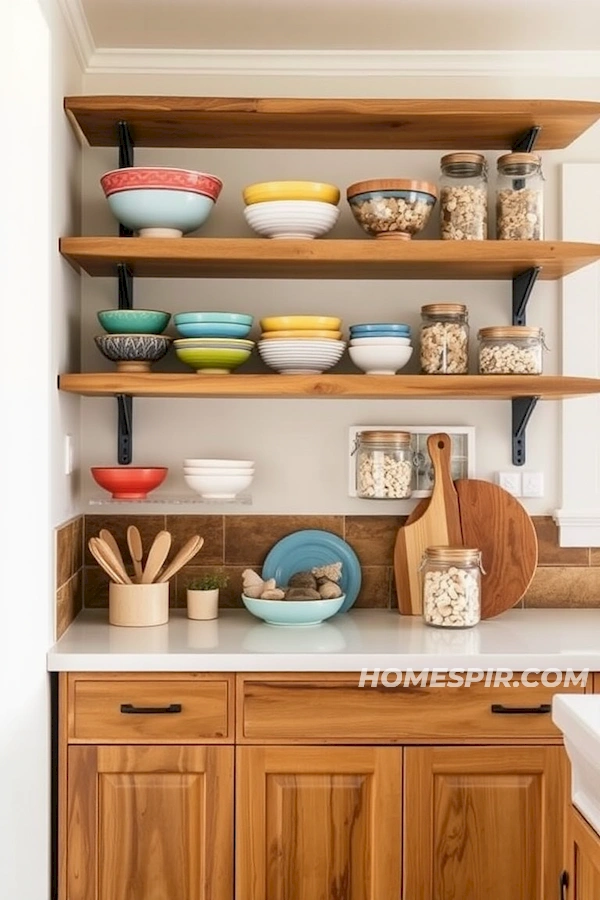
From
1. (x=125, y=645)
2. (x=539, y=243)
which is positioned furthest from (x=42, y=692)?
(x=539, y=243)

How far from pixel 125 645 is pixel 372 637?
0.60 meters

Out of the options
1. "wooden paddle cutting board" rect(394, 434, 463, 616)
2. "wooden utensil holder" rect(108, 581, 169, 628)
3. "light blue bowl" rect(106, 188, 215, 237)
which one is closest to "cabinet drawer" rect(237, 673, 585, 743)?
"wooden utensil holder" rect(108, 581, 169, 628)

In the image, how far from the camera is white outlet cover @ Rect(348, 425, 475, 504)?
2988mm

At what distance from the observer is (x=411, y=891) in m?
2.42

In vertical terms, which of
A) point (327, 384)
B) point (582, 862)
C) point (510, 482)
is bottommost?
point (582, 862)

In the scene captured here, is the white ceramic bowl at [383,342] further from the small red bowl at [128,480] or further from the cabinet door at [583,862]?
the cabinet door at [583,862]

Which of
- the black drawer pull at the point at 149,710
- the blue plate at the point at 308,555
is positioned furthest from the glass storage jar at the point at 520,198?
the black drawer pull at the point at 149,710

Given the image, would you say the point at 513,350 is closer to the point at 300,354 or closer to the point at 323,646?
the point at 300,354

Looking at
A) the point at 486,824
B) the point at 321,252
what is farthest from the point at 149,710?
the point at 321,252

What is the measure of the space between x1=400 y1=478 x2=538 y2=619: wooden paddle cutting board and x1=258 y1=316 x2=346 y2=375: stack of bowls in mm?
548

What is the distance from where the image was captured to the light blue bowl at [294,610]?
268cm

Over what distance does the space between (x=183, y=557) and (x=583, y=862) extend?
1.38 meters

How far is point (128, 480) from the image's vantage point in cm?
278

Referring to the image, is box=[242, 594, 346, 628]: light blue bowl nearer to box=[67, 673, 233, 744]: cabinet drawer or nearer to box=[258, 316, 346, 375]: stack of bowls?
box=[67, 673, 233, 744]: cabinet drawer
